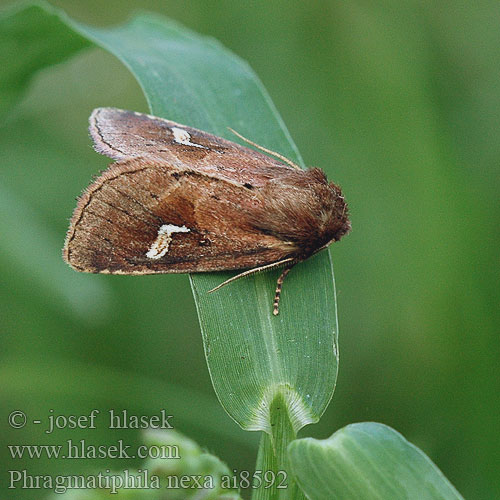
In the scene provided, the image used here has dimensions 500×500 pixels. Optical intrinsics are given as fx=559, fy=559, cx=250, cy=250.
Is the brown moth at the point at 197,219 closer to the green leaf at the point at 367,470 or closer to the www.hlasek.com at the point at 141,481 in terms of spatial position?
the green leaf at the point at 367,470

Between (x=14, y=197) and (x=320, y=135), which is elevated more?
(x=320, y=135)

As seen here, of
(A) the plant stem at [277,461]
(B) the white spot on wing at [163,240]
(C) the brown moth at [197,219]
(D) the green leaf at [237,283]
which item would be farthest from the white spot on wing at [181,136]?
(A) the plant stem at [277,461]

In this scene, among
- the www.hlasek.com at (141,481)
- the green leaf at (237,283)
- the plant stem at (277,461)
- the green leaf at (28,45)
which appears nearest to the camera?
the www.hlasek.com at (141,481)

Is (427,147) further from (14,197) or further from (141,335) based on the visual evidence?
(14,197)

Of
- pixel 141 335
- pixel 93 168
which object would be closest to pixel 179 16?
pixel 93 168

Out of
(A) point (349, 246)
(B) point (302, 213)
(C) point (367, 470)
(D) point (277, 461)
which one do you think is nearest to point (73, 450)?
(D) point (277, 461)

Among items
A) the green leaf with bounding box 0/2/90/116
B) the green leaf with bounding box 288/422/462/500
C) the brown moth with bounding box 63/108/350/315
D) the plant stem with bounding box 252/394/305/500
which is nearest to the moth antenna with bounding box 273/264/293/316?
the brown moth with bounding box 63/108/350/315

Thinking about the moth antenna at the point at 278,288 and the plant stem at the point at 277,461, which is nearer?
the plant stem at the point at 277,461
